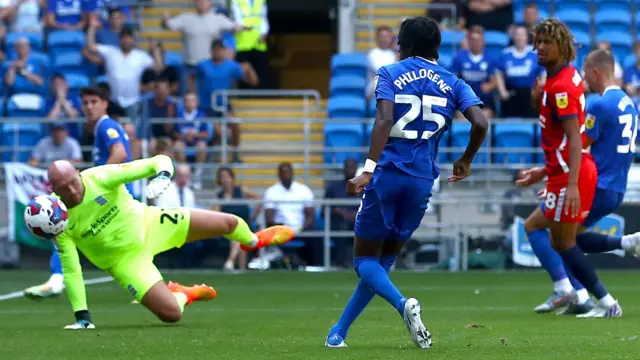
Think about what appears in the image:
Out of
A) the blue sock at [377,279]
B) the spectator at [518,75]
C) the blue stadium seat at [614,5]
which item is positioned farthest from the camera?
the blue stadium seat at [614,5]

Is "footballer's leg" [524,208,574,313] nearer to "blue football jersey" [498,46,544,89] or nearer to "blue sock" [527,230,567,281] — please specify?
"blue sock" [527,230,567,281]

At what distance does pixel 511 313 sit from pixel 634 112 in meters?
2.01

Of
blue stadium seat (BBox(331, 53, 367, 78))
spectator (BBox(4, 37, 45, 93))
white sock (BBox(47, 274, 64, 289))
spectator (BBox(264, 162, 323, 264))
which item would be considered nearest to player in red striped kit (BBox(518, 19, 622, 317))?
white sock (BBox(47, 274, 64, 289))

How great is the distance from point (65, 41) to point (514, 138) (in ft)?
26.2

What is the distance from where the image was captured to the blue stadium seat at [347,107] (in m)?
21.1

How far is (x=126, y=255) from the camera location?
10.3m

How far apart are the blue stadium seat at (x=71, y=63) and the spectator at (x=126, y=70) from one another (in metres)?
1.13

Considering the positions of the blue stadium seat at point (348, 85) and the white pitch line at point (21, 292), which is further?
the blue stadium seat at point (348, 85)

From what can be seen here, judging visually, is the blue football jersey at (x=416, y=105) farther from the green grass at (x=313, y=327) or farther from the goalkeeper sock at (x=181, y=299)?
the goalkeeper sock at (x=181, y=299)

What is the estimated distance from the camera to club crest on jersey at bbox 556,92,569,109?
32.0ft

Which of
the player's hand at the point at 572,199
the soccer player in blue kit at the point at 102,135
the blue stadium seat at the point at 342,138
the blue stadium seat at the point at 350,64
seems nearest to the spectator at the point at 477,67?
the blue stadium seat at the point at 342,138

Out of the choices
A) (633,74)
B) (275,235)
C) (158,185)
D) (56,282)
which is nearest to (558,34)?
(275,235)

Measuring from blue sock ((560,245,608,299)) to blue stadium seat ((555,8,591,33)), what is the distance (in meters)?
13.2

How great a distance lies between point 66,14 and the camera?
2300 centimetres
